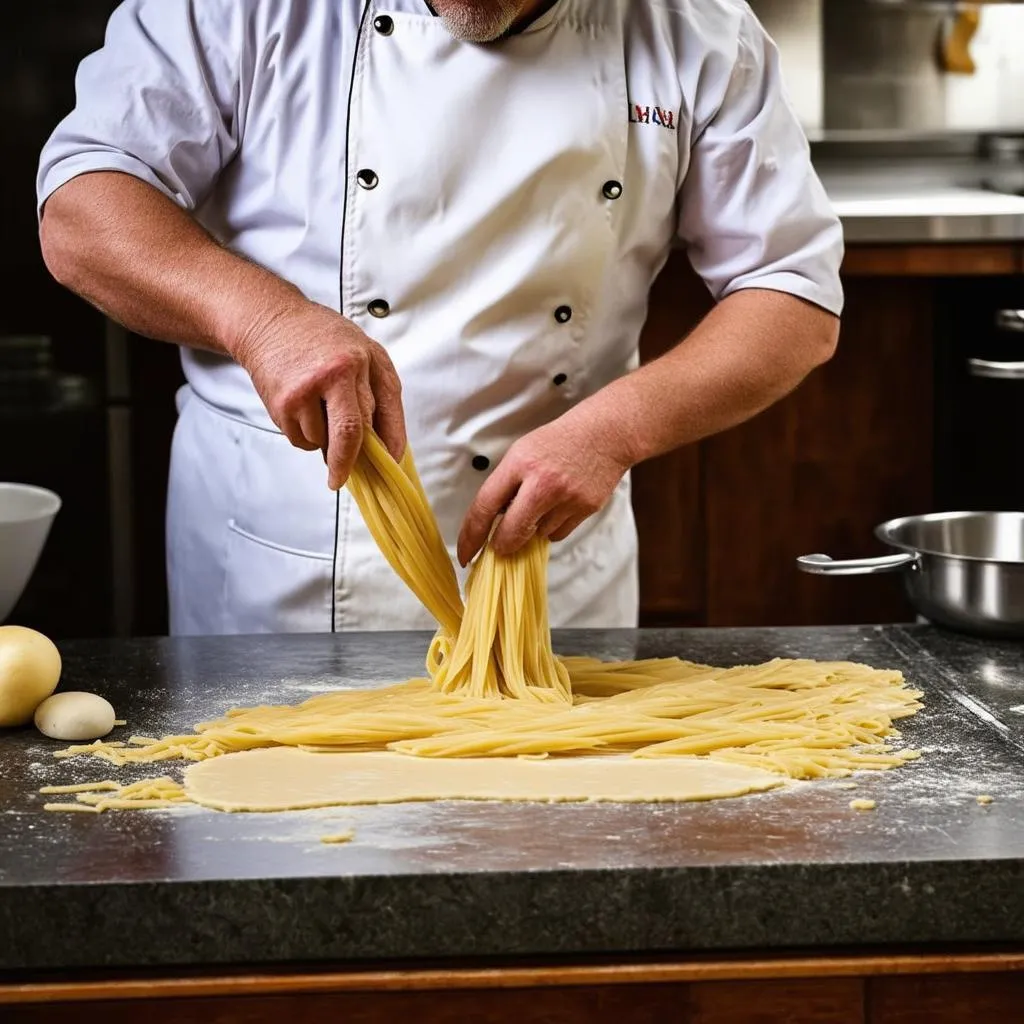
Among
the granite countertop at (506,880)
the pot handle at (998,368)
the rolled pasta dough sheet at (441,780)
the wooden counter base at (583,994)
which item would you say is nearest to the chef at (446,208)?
the rolled pasta dough sheet at (441,780)

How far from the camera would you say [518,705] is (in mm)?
1673

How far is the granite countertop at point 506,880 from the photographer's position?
1180mm

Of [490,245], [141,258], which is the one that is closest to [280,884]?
[141,258]

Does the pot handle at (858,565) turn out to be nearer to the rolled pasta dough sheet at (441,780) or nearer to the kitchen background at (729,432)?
the rolled pasta dough sheet at (441,780)

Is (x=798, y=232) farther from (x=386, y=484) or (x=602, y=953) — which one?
(x=602, y=953)

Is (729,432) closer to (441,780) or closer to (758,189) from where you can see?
(758,189)

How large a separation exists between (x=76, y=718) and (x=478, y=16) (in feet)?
3.36

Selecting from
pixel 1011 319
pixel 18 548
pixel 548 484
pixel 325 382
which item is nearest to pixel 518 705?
pixel 548 484

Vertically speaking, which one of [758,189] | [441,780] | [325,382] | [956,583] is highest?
[758,189]

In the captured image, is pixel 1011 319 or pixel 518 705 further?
pixel 1011 319

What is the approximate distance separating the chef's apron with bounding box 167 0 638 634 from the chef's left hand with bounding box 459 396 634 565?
0.91ft

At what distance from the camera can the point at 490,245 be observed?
2080 mm

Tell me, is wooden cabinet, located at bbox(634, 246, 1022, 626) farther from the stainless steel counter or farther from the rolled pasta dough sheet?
the rolled pasta dough sheet

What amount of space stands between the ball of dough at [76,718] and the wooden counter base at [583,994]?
39 centimetres
